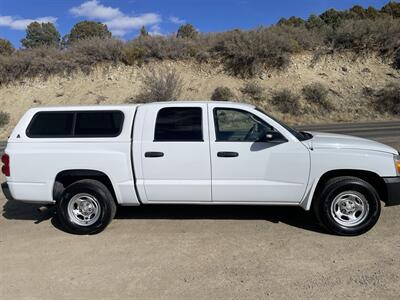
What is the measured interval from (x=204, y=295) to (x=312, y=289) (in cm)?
103

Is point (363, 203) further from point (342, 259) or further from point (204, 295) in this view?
point (204, 295)

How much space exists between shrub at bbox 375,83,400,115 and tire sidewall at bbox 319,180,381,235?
82.2 ft

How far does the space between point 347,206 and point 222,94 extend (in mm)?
24486

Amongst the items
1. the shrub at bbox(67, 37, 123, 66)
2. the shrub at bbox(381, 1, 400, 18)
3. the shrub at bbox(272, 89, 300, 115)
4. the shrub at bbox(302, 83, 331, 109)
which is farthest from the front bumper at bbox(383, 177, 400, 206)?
the shrub at bbox(381, 1, 400, 18)

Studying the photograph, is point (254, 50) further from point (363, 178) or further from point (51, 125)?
point (51, 125)

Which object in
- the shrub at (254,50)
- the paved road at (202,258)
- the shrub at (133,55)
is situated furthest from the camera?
the shrub at (133,55)

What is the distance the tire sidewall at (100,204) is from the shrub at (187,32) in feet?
106

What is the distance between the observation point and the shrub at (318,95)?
28.6m

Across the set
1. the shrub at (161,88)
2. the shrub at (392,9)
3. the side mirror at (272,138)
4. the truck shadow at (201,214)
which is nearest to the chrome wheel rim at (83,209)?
the truck shadow at (201,214)

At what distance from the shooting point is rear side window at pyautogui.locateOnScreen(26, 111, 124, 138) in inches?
228

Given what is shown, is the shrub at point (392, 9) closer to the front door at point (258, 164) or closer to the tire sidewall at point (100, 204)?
the front door at point (258, 164)

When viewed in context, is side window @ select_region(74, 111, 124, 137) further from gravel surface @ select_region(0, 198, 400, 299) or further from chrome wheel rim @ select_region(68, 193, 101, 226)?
gravel surface @ select_region(0, 198, 400, 299)

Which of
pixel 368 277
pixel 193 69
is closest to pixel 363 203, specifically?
pixel 368 277

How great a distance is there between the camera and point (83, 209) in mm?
5848
